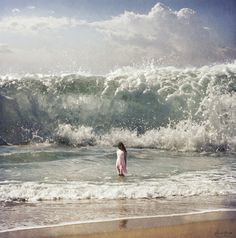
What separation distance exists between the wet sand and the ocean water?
0.21 metres

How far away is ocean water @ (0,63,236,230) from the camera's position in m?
4.26

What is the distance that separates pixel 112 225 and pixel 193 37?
6297mm

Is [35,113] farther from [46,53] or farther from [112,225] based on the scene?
[112,225]

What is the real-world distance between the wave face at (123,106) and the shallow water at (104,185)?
149 cm

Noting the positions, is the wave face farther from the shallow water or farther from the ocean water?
the shallow water

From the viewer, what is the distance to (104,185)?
4973 millimetres

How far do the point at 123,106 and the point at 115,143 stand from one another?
5.03 ft

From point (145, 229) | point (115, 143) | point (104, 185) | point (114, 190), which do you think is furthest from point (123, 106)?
point (145, 229)

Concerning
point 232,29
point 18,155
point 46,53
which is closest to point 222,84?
point 232,29

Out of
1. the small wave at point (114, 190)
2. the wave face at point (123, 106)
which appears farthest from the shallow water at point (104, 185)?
the wave face at point (123, 106)

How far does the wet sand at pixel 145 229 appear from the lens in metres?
3.15

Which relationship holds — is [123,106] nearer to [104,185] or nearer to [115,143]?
[115,143]

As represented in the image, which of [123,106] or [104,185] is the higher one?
[123,106]

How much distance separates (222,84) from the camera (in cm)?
1014
